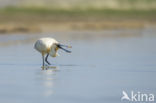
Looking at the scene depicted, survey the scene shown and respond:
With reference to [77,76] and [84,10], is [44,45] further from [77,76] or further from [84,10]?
[84,10]

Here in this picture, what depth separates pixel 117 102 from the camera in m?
9.43

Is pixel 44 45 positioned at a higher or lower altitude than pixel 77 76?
higher

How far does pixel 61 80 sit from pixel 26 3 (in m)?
44.0

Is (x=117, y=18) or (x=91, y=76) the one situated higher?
(x=117, y=18)

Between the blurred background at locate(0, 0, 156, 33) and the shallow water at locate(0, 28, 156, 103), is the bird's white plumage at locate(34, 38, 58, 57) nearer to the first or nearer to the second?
the shallow water at locate(0, 28, 156, 103)

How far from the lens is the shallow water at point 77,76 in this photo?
1002 cm

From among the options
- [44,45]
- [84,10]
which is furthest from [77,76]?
[84,10]

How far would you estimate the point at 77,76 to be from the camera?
40.3 ft

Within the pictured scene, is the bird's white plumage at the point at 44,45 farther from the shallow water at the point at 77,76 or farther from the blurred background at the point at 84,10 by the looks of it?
the blurred background at the point at 84,10

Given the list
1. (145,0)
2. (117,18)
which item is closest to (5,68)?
(117,18)

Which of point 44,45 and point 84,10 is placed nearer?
point 44,45

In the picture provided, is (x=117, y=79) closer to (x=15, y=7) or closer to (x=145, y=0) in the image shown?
(x=15, y=7)

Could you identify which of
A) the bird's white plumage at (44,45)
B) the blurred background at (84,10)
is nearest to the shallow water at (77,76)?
the bird's white plumage at (44,45)

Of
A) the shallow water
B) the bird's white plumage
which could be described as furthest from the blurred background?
the bird's white plumage
